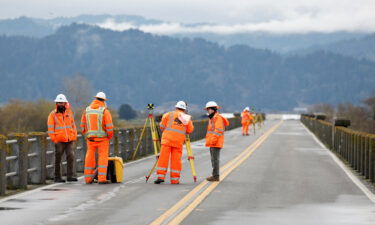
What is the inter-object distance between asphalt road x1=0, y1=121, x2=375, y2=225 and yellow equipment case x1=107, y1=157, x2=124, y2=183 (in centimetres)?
35

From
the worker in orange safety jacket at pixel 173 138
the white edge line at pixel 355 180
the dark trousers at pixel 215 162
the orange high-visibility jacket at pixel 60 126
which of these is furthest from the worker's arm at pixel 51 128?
the white edge line at pixel 355 180

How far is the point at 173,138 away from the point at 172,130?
185mm

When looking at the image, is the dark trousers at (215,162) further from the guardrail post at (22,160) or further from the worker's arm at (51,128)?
the guardrail post at (22,160)

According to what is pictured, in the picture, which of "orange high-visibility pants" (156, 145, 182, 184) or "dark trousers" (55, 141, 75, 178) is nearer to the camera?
"orange high-visibility pants" (156, 145, 182, 184)

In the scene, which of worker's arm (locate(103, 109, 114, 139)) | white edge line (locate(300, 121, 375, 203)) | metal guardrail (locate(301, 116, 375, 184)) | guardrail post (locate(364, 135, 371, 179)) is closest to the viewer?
white edge line (locate(300, 121, 375, 203))

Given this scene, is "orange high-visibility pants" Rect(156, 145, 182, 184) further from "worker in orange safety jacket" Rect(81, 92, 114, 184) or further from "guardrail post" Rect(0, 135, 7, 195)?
"guardrail post" Rect(0, 135, 7, 195)

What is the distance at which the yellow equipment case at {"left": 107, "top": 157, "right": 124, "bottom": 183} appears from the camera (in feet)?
55.6

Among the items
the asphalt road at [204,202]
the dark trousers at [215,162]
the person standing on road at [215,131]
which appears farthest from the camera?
the person standing on road at [215,131]

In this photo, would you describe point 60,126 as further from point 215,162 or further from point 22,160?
point 215,162

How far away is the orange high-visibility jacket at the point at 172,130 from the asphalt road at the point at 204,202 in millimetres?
904

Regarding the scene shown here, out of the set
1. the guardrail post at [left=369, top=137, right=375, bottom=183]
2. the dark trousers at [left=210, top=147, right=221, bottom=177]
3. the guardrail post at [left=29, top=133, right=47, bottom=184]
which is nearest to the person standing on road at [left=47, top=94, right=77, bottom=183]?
the guardrail post at [left=29, top=133, right=47, bottom=184]

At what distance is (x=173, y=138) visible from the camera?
16.5m

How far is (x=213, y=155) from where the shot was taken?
17797mm

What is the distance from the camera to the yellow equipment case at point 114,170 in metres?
16.9
